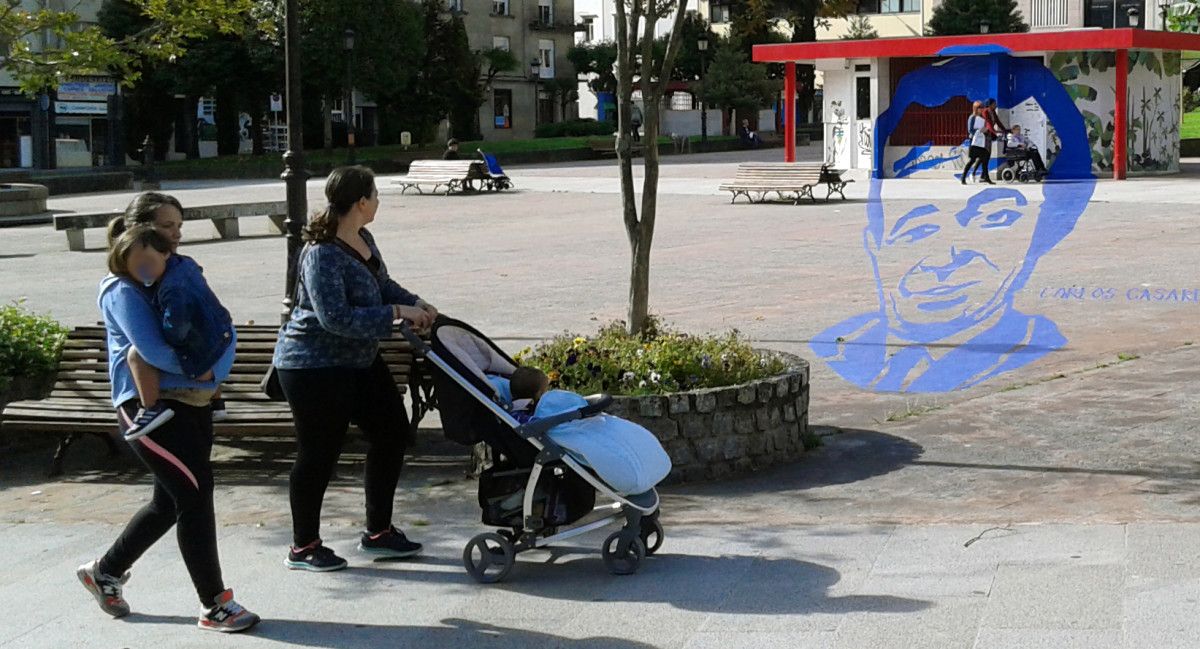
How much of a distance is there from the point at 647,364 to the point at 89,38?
6431 mm

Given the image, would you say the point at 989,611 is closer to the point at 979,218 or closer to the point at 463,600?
the point at 463,600

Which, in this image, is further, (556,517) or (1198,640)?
(556,517)

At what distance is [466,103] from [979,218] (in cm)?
3861

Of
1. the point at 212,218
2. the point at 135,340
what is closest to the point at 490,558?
the point at 135,340

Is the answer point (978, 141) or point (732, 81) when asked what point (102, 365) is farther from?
point (732, 81)

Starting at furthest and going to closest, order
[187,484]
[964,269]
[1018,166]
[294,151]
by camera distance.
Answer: [1018,166] < [964,269] < [294,151] < [187,484]

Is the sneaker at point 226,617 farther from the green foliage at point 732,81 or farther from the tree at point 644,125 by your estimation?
the green foliage at point 732,81

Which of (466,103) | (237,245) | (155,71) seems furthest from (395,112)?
(237,245)

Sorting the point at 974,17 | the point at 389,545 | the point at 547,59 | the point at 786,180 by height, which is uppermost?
the point at 974,17

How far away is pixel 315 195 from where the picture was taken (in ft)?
112

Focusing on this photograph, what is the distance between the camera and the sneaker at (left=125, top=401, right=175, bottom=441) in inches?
212

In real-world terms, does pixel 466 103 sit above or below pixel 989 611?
above

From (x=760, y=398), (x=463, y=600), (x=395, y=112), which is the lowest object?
(x=463, y=600)

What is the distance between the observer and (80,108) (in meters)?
A: 58.2
